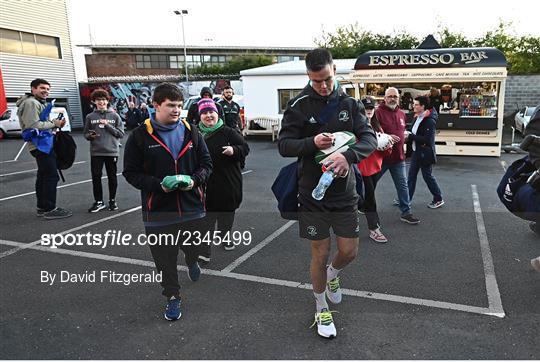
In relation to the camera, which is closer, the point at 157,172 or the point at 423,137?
the point at 157,172

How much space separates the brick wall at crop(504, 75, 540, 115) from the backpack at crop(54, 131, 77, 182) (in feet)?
66.6

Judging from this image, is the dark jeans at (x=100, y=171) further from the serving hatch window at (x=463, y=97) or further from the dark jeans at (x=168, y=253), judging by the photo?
the serving hatch window at (x=463, y=97)

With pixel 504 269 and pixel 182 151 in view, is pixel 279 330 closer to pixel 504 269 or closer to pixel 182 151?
pixel 182 151

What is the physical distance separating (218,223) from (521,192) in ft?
9.43

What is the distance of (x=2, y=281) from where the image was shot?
397 cm

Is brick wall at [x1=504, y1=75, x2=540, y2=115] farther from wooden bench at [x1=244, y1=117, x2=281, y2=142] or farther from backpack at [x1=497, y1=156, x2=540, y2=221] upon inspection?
backpack at [x1=497, y1=156, x2=540, y2=221]

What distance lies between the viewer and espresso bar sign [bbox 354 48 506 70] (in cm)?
1105

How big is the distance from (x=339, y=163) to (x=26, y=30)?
2871cm

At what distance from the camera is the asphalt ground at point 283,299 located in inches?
111

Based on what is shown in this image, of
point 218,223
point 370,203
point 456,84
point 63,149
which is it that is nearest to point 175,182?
point 218,223

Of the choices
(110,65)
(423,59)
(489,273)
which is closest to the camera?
(489,273)

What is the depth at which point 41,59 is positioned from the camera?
26422mm

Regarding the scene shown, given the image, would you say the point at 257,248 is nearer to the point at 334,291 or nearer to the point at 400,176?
the point at 334,291

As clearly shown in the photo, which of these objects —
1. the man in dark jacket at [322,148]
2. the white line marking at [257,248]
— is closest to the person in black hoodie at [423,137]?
the white line marking at [257,248]
